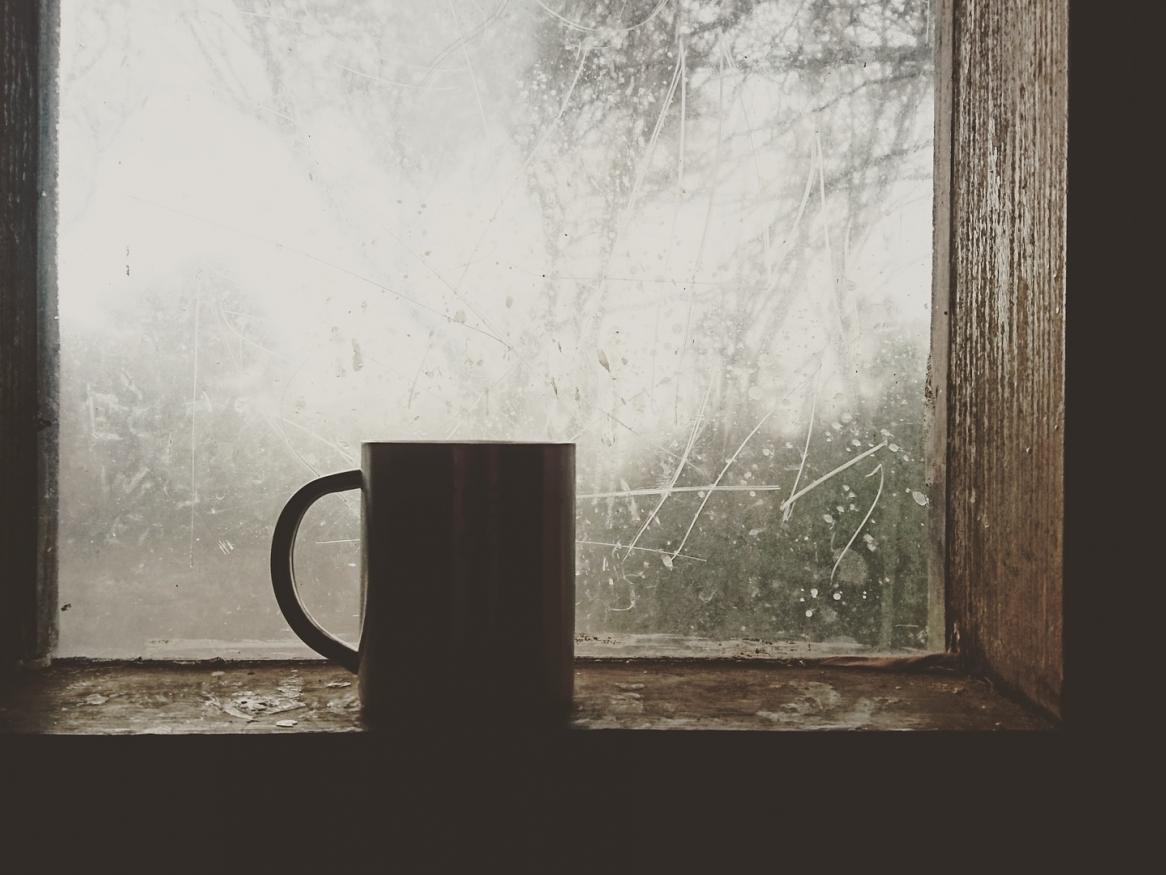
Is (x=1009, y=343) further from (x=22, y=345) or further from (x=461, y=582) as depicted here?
(x=22, y=345)

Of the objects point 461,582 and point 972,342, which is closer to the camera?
point 461,582

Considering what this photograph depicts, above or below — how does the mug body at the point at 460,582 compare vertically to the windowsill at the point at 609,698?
above

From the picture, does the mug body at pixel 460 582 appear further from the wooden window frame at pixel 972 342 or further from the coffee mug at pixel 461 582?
the wooden window frame at pixel 972 342

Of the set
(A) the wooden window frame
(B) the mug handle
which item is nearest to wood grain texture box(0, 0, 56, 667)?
(A) the wooden window frame

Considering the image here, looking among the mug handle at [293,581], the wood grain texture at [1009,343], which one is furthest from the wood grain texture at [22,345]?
the wood grain texture at [1009,343]

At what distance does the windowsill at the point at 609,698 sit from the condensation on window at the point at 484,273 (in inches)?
2.2

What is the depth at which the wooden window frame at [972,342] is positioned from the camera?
24.3 inches

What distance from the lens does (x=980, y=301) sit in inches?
27.8

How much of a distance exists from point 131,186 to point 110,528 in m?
0.30

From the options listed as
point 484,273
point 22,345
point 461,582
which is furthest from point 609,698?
point 22,345

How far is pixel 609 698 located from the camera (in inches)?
26.4

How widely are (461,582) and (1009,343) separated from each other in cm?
46

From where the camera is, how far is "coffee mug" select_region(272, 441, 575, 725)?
57 cm

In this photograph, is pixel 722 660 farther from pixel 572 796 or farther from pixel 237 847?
pixel 237 847
